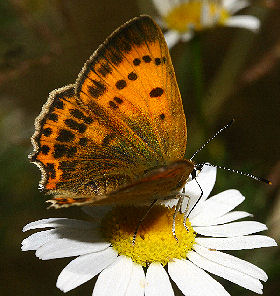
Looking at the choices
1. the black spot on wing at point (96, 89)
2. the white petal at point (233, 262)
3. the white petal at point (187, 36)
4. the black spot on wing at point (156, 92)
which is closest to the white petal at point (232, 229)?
the white petal at point (233, 262)

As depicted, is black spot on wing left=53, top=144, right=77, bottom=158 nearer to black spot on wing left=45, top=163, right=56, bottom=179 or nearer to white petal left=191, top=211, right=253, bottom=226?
black spot on wing left=45, top=163, right=56, bottom=179

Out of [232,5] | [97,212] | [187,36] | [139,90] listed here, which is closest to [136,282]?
[97,212]

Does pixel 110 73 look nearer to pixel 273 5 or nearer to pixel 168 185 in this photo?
pixel 168 185

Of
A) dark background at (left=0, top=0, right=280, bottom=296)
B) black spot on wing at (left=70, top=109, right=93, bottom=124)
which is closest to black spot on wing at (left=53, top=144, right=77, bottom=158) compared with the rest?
black spot on wing at (left=70, top=109, right=93, bottom=124)

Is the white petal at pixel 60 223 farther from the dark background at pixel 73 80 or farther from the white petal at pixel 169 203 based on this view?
the dark background at pixel 73 80

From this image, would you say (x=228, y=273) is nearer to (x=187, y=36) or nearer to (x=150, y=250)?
(x=150, y=250)
